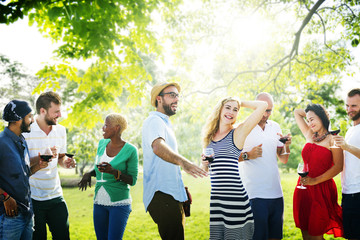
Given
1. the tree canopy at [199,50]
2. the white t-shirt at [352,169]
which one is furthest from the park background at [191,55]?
the white t-shirt at [352,169]

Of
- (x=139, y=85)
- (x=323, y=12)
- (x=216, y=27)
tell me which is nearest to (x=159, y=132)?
(x=139, y=85)

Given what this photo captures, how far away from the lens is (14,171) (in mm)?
3035

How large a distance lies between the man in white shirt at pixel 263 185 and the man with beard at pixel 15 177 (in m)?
2.78

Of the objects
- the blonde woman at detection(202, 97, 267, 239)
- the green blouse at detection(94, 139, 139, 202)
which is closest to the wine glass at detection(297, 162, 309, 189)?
the blonde woman at detection(202, 97, 267, 239)

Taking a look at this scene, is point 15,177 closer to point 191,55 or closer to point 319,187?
point 319,187

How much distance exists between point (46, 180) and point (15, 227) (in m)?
0.96

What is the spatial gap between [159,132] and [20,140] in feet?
5.37

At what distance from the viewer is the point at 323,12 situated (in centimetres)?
1147

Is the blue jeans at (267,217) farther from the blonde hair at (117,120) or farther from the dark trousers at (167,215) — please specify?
the blonde hair at (117,120)

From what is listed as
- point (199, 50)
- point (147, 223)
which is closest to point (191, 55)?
point (199, 50)

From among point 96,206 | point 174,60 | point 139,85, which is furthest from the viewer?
point 174,60

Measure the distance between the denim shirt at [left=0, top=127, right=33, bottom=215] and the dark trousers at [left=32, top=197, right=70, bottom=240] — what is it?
70cm

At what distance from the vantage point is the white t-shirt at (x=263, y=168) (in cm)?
388

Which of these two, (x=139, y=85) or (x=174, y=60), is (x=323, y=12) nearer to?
(x=174, y=60)
